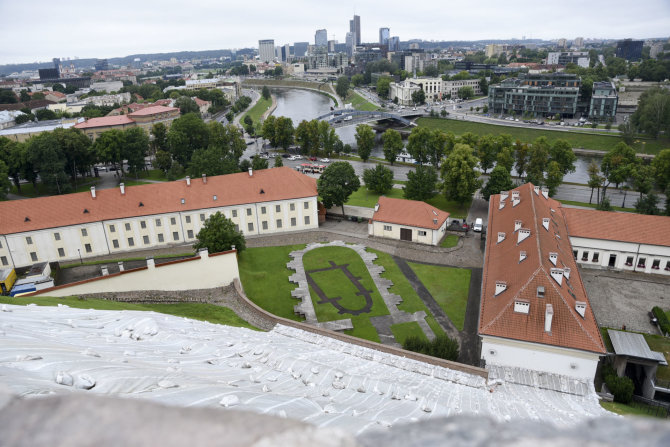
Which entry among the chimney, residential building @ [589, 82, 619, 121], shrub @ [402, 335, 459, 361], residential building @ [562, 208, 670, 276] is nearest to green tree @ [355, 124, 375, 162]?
residential building @ [562, 208, 670, 276]

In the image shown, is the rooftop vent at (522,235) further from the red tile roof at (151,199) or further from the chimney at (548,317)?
the red tile roof at (151,199)

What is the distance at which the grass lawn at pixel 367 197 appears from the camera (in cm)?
5519

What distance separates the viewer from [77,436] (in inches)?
111

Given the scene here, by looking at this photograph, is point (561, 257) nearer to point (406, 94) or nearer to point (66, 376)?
point (66, 376)

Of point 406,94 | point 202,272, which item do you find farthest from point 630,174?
point 406,94

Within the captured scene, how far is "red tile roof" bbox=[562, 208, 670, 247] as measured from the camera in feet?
119

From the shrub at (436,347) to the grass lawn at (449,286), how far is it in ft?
16.0

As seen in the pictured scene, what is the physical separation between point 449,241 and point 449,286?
30.4 feet

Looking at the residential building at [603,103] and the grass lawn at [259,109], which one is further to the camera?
the grass lawn at [259,109]

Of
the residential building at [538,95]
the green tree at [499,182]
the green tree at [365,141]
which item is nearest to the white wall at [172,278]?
the green tree at [499,182]

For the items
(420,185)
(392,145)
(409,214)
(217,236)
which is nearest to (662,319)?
(409,214)

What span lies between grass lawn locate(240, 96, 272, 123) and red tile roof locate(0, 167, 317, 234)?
8121cm

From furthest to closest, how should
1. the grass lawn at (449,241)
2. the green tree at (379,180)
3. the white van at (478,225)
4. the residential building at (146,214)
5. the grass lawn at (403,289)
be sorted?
the green tree at (379,180) → the white van at (478,225) → the grass lawn at (449,241) → the residential building at (146,214) → the grass lawn at (403,289)

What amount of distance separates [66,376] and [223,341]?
10362mm
